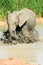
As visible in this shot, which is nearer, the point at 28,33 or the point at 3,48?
the point at 3,48

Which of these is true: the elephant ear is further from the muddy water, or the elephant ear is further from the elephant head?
the muddy water

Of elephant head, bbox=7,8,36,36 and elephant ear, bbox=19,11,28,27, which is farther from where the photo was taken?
elephant ear, bbox=19,11,28,27

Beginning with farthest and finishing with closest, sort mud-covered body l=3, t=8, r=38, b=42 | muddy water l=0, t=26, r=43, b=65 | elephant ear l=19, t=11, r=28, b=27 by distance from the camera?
elephant ear l=19, t=11, r=28, b=27, mud-covered body l=3, t=8, r=38, b=42, muddy water l=0, t=26, r=43, b=65

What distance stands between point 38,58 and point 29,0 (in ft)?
58.6

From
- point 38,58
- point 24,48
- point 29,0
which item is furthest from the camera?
point 29,0

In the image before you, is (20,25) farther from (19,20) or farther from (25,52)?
(25,52)

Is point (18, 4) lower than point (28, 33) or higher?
lower

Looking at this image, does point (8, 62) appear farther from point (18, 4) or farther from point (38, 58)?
point (18, 4)

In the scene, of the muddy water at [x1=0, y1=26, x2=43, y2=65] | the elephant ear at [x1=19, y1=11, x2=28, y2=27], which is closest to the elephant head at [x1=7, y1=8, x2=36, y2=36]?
the elephant ear at [x1=19, y1=11, x2=28, y2=27]

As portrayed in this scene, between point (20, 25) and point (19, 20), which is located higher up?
point (19, 20)

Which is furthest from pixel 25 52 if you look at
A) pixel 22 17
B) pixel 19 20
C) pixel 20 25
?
pixel 22 17

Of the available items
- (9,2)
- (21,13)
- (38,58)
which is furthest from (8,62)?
(9,2)

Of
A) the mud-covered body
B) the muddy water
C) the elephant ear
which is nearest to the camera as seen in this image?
the muddy water

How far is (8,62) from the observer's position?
10.2 m
